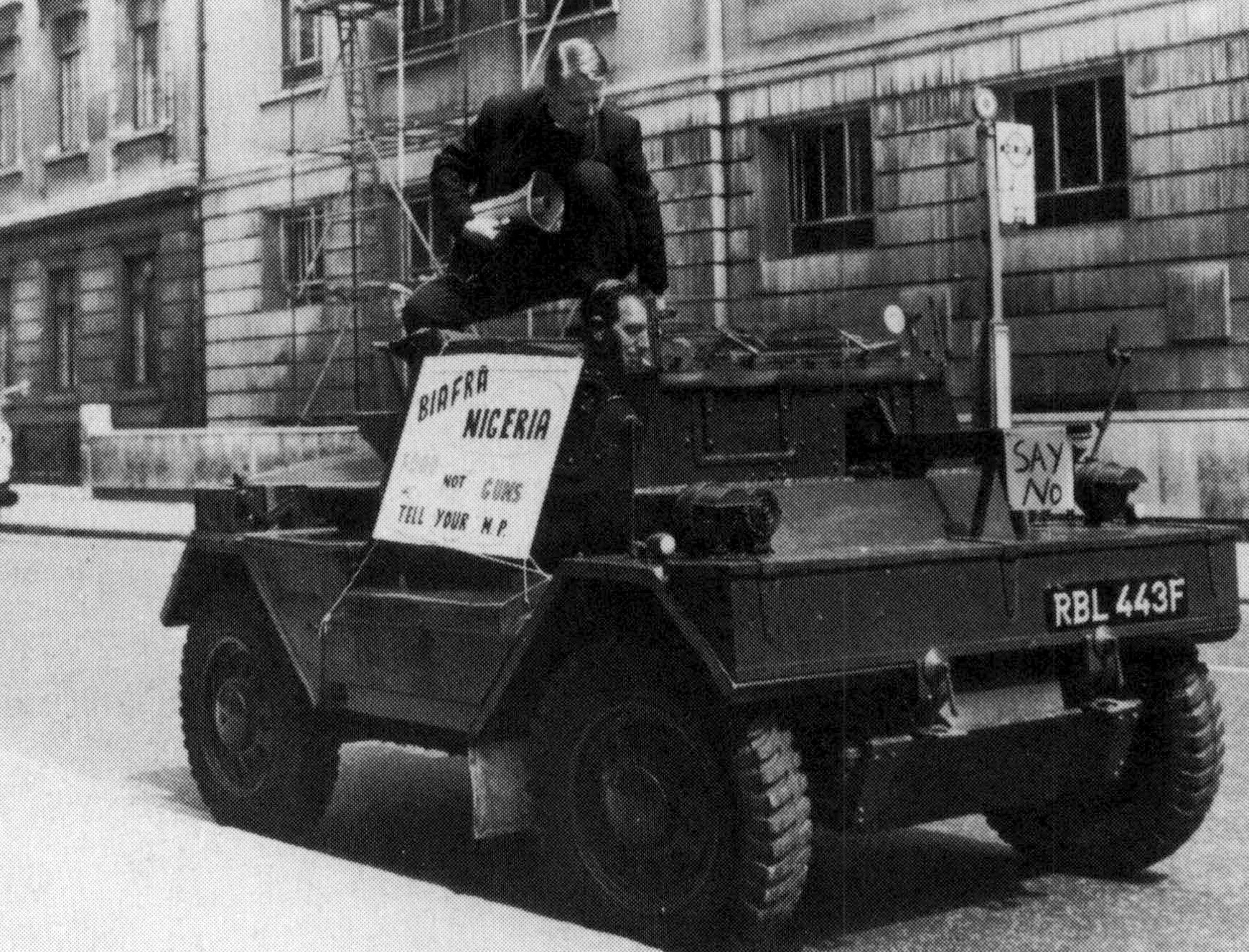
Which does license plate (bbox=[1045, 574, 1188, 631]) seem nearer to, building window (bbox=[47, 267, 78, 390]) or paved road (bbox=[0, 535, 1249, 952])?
paved road (bbox=[0, 535, 1249, 952])

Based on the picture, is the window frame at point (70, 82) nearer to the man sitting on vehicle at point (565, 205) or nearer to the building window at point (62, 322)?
the building window at point (62, 322)

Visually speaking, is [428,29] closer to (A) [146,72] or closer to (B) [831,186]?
(B) [831,186]

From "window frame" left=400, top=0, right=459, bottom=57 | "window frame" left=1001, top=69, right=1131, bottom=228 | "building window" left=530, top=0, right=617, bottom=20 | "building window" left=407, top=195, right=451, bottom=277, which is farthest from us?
"building window" left=407, top=195, right=451, bottom=277

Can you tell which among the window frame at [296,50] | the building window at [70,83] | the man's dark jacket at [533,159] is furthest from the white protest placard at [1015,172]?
the building window at [70,83]

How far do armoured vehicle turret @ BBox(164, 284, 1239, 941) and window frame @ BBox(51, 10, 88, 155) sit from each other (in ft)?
110

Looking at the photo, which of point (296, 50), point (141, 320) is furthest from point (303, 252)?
point (141, 320)

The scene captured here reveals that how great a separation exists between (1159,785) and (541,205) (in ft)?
8.61

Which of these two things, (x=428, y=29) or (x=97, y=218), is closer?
(x=428, y=29)

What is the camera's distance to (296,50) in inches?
1268

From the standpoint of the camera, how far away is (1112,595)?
5559 mm

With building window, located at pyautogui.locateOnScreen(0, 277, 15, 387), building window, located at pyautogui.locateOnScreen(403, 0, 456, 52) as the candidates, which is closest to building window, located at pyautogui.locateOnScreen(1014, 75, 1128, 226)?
building window, located at pyautogui.locateOnScreen(403, 0, 456, 52)

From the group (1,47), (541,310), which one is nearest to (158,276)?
(1,47)

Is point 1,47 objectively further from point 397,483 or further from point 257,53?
point 397,483

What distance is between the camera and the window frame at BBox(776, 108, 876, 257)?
75.0ft
